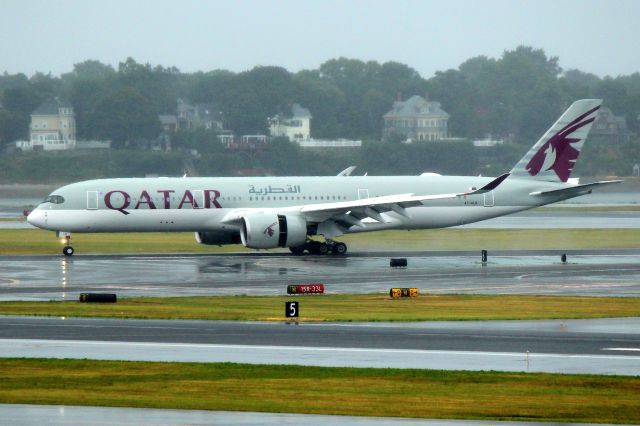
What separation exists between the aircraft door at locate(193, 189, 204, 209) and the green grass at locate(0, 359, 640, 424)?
36.2 metres

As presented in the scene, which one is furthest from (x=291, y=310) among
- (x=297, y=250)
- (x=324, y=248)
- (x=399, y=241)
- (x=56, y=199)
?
(x=399, y=241)

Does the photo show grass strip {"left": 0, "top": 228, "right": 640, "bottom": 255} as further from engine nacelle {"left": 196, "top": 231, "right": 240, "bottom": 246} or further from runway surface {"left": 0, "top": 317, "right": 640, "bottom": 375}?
runway surface {"left": 0, "top": 317, "right": 640, "bottom": 375}

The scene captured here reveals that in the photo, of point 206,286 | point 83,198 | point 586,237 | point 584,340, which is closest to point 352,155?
point 586,237

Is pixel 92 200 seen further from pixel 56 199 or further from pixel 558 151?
pixel 558 151

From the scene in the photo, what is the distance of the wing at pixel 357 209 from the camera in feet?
206

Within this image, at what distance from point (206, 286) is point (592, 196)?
10230 centimetres

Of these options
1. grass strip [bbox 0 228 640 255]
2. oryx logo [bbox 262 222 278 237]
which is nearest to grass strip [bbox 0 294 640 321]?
oryx logo [bbox 262 222 278 237]

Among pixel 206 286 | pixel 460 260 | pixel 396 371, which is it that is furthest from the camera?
pixel 460 260

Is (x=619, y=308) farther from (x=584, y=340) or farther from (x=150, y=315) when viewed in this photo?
(x=150, y=315)

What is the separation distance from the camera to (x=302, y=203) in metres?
67.3

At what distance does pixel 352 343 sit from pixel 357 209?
32.0 metres

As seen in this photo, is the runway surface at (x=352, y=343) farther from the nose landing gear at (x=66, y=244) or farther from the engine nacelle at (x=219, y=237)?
the engine nacelle at (x=219, y=237)

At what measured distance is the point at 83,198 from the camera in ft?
212

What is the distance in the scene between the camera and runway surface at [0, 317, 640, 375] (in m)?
28.9
